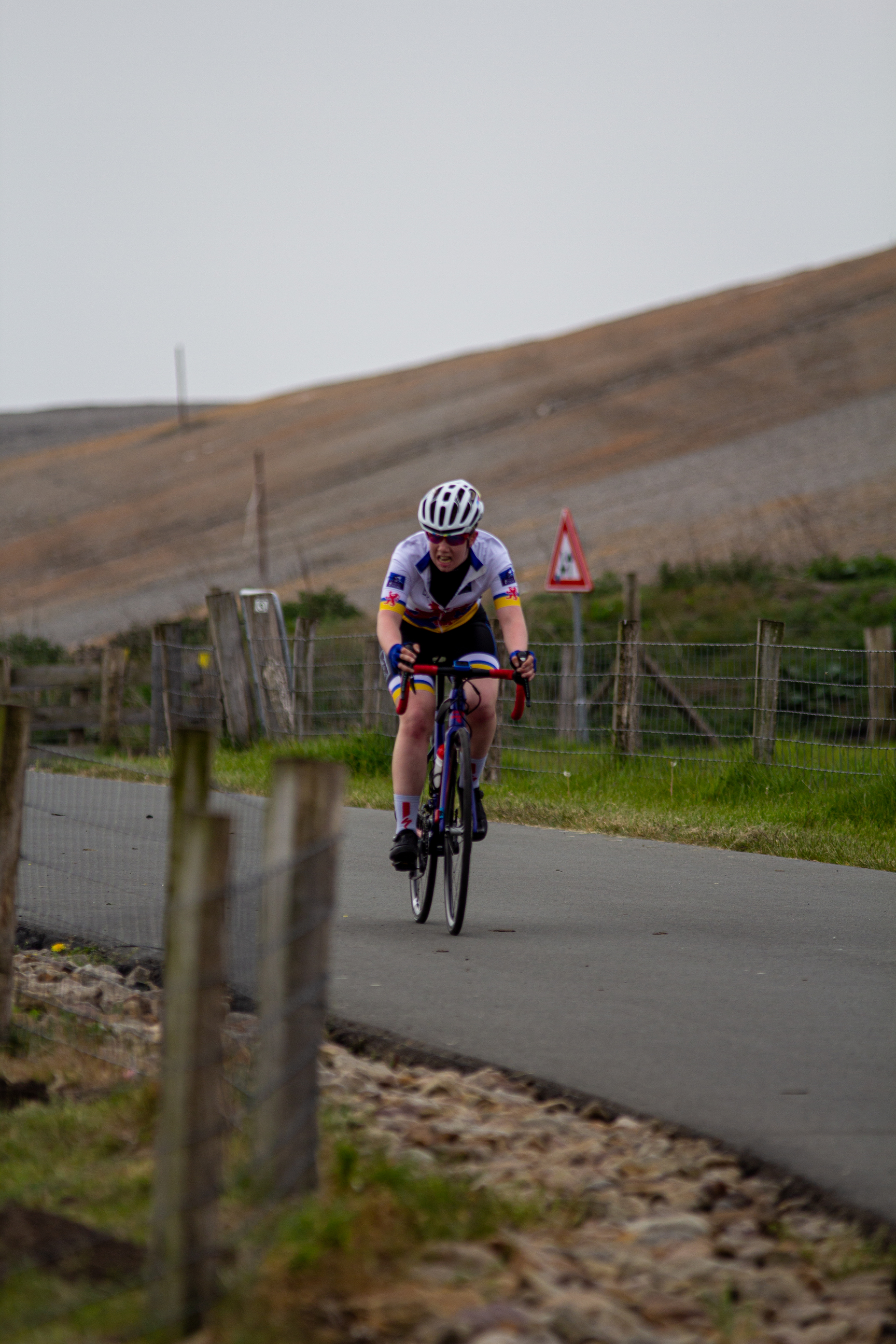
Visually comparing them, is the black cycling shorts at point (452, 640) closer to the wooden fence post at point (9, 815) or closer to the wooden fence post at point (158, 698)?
the wooden fence post at point (9, 815)

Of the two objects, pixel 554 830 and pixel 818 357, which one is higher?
pixel 818 357

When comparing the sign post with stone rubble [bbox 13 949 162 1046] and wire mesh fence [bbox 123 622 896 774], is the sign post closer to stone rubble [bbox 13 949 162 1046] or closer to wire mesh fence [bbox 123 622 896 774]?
wire mesh fence [bbox 123 622 896 774]

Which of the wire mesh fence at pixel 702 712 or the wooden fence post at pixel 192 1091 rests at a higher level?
the wire mesh fence at pixel 702 712

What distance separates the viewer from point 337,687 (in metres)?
17.6

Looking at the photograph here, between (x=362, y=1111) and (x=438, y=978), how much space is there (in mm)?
2081

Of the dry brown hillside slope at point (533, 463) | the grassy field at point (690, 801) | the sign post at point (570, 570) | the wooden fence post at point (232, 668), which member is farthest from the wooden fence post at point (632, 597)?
the dry brown hillside slope at point (533, 463)

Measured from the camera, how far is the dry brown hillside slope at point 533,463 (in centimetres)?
4294

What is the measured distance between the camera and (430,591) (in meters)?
8.41

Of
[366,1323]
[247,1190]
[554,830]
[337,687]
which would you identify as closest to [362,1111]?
[247,1190]

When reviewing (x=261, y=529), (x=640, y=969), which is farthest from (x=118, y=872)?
(x=261, y=529)

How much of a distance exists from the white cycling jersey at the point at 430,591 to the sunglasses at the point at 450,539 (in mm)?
145

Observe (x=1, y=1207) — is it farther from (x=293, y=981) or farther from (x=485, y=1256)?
(x=485, y=1256)

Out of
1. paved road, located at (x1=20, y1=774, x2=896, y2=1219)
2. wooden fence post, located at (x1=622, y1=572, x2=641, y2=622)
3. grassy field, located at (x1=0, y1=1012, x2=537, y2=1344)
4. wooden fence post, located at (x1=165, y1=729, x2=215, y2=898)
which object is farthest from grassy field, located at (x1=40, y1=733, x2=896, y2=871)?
wooden fence post, located at (x1=165, y1=729, x2=215, y2=898)

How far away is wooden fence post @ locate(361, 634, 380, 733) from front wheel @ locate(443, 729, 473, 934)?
8293 mm
